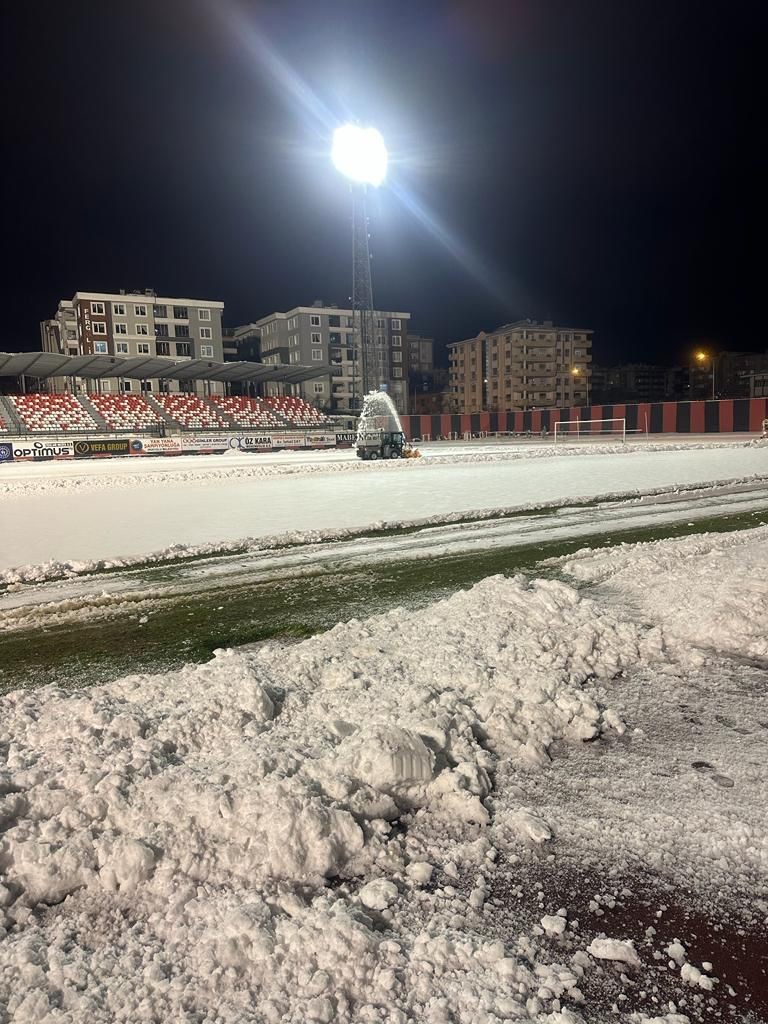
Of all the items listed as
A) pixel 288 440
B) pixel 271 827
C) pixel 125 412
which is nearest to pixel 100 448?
pixel 288 440

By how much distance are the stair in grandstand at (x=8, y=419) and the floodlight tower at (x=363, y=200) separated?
22.9m

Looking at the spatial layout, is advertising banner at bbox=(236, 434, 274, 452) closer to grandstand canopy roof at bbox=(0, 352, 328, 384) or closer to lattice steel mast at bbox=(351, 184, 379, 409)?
lattice steel mast at bbox=(351, 184, 379, 409)

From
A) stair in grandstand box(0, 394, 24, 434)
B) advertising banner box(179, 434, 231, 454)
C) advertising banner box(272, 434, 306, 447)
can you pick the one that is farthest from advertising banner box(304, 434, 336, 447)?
stair in grandstand box(0, 394, 24, 434)

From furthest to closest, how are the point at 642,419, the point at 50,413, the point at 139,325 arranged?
1. the point at 139,325
2. the point at 642,419
3. the point at 50,413

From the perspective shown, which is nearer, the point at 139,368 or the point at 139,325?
the point at 139,368

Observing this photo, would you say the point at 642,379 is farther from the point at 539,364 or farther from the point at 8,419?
the point at 8,419

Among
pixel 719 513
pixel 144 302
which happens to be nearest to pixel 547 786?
pixel 719 513

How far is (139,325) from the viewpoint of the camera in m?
75.1

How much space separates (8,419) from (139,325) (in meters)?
35.6

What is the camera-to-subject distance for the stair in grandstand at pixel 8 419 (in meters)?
42.0

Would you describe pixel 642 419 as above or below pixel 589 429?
above

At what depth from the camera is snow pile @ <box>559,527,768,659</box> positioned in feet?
15.8

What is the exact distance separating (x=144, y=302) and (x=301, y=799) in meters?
81.0

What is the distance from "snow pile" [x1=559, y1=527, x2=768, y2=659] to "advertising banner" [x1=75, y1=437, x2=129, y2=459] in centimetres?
3623
